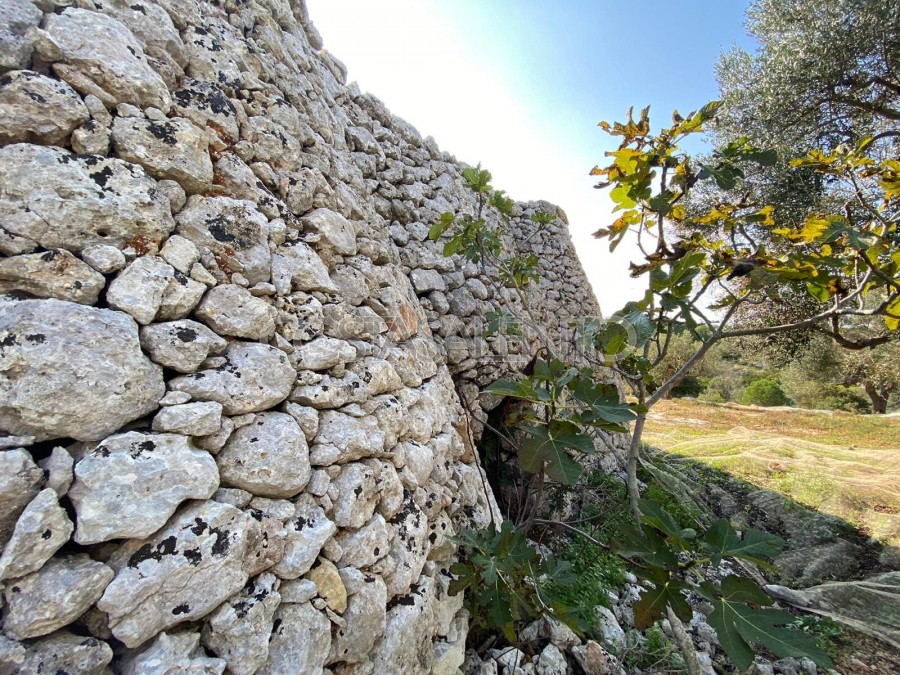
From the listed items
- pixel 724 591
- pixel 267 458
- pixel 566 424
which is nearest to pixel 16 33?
pixel 267 458

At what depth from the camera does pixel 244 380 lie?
1366 mm

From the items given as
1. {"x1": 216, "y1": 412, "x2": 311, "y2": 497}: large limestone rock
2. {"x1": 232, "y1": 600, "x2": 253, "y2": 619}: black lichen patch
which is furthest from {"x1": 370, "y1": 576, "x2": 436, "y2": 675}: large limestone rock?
{"x1": 216, "y1": 412, "x2": 311, "y2": 497}: large limestone rock

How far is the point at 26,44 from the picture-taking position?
1.21 m

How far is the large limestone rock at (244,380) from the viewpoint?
1276 mm

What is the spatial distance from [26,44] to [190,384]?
122 cm

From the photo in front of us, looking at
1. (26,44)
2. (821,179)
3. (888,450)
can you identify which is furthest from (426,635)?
(888,450)

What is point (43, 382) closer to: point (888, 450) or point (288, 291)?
point (288, 291)

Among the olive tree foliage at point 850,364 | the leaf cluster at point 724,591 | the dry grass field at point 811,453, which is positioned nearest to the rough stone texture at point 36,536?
the leaf cluster at point 724,591

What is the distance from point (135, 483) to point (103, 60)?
4.86 ft

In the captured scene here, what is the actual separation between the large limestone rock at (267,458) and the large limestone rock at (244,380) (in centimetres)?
7

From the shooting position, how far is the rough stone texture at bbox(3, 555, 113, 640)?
2.81ft

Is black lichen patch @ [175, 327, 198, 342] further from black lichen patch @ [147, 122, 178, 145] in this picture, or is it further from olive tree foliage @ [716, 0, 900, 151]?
olive tree foliage @ [716, 0, 900, 151]

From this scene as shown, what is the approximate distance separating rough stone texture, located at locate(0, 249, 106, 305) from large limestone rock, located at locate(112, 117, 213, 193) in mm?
475

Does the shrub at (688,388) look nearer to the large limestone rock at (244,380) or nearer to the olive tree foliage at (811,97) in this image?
the olive tree foliage at (811,97)
